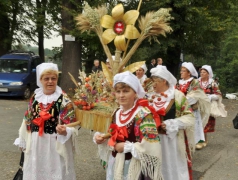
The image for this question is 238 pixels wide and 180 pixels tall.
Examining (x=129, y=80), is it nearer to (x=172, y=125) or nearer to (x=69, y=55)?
(x=172, y=125)

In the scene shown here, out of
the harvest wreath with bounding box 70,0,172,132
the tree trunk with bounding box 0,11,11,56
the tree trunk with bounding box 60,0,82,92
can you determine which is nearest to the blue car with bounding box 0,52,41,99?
the tree trunk with bounding box 60,0,82,92

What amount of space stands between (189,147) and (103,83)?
51.8 inches

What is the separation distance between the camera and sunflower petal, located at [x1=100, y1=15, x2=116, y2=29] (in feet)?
13.5

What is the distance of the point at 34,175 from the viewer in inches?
149

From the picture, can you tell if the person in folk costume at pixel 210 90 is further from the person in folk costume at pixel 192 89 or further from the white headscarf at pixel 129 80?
the white headscarf at pixel 129 80

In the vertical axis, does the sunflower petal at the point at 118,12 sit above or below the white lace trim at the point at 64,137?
above

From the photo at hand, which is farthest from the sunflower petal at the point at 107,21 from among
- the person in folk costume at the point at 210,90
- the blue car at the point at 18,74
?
the blue car at the point at 18,74

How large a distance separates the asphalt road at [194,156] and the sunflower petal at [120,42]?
2.15 metres

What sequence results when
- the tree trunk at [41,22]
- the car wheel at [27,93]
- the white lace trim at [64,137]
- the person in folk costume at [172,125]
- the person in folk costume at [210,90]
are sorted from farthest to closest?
the tree trunk at [41,22]
the car wheel at [27,93]
the person in folk costume at [210,90]
the person in folk costume at [172,125]
the white lace trim at [64,137]

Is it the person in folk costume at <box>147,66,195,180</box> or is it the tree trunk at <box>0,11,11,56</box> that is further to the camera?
the tree trunk at <box>0,11,11,56</box>

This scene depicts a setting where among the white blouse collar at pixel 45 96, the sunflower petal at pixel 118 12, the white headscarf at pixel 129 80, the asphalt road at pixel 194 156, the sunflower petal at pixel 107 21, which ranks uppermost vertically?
the sunflower petal at pixel 118 12

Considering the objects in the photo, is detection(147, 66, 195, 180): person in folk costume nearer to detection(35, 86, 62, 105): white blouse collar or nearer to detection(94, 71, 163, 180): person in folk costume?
detection(94, 71, 163, 180): person in folk costume

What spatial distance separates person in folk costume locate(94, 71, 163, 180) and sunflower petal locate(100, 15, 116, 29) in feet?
4.14

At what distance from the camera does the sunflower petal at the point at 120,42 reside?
405 centimetres
